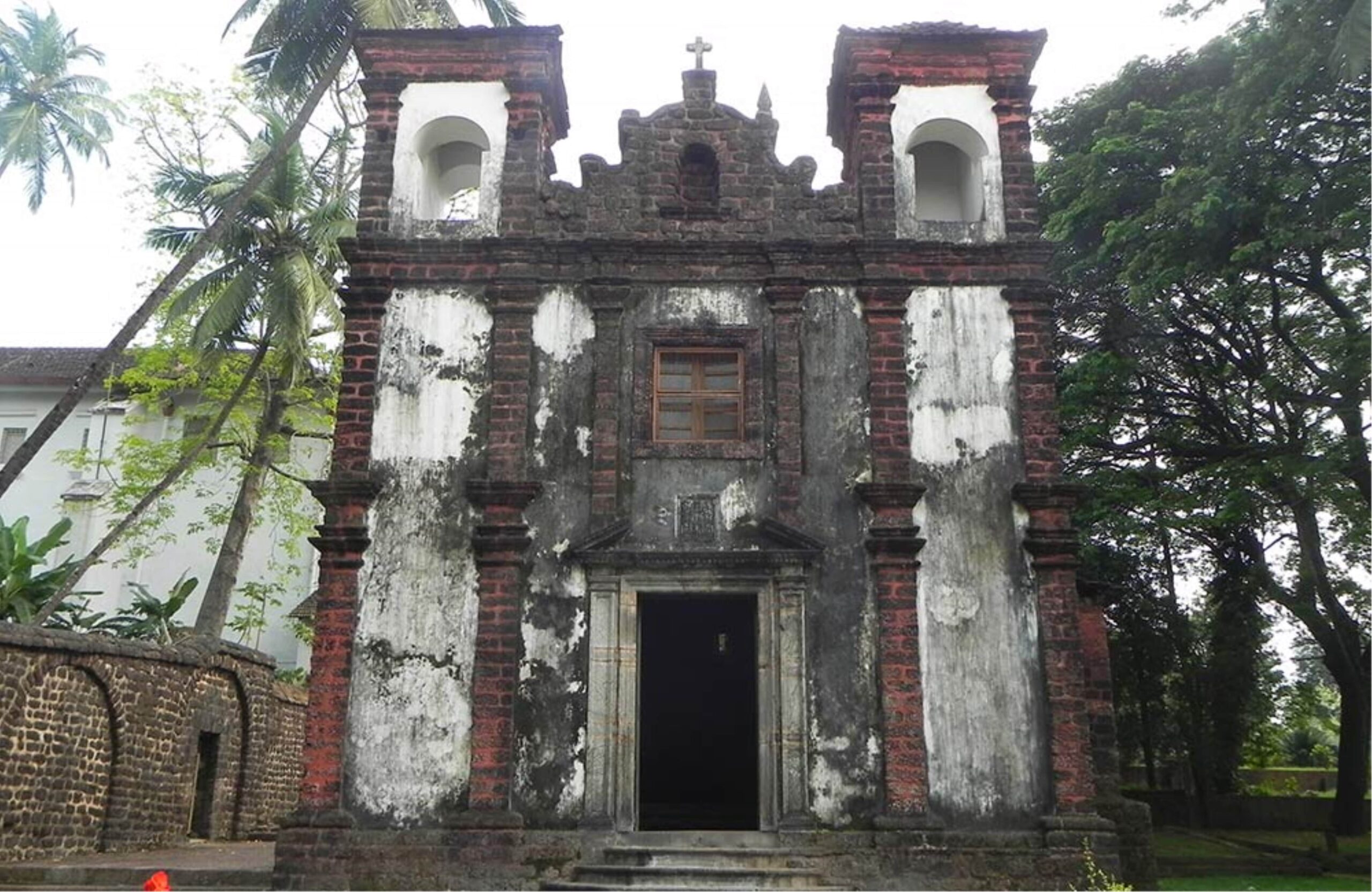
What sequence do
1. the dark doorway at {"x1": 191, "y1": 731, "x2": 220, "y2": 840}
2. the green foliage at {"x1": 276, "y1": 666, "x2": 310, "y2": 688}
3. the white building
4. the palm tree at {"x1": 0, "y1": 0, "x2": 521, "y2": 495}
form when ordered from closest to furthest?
1. the palm tree at {"x1": 0, "y1": 0, "x2": 521, "y2": 495}
2. the dark doorway at {"x1": 191, "y1": 731, "x2": 220, "y2": 840}
3. the green foliage at {"x1": 276, "y1": 666, "x2": 310, "y2": 688}
4. the white building

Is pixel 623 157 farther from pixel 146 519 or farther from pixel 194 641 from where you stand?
pixel 146 519

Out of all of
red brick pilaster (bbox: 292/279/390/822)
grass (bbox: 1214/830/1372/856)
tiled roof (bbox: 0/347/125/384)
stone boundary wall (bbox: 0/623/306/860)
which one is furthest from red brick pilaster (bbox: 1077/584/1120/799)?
tiled roof (bbox: 0/347/125/384)

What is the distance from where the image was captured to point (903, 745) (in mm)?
10414

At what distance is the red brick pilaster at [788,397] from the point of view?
11125 millimetres

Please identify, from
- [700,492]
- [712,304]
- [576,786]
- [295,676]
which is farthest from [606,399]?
[295,676]

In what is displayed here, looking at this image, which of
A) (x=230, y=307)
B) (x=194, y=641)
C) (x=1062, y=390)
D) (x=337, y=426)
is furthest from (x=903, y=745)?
(x=230, y=307)

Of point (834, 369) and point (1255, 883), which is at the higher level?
point (834, 369)

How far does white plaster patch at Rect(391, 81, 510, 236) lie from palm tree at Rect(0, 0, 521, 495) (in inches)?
166

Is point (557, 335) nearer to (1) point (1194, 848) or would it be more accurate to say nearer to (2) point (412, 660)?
(2) point (412, 660)

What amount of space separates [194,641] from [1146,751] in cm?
1930

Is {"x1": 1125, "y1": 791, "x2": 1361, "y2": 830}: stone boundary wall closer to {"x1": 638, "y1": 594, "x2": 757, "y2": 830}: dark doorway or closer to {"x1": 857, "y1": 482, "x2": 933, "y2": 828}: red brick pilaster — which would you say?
{"x1": 638, "y1": 594, "x2": 757, "y2": 830}: dark doorway

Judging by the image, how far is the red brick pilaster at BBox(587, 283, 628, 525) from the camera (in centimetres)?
1112

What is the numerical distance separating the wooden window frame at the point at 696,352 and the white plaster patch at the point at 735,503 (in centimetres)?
30

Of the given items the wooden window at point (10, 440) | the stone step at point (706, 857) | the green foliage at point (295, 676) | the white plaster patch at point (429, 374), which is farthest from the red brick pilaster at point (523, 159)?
the wooden window at point (10, 440)
